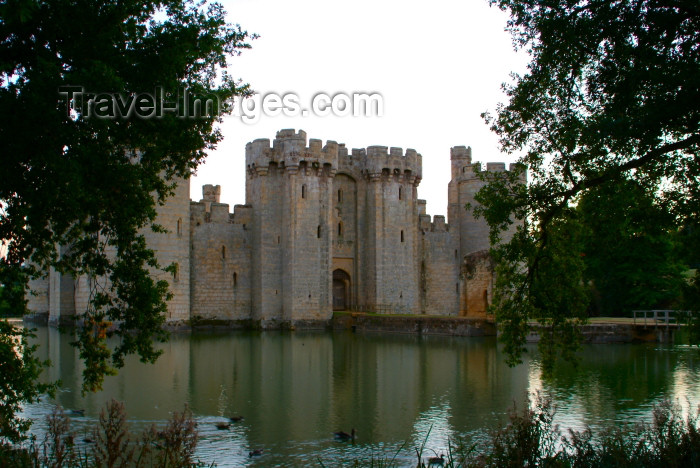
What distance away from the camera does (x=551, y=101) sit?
34.8ft

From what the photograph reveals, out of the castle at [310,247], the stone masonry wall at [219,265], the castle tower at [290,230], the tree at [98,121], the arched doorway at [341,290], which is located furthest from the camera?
the arched doorway at [341,290]

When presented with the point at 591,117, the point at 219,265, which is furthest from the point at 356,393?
the point at 219,265

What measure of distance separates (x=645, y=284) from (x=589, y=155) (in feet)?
96.6

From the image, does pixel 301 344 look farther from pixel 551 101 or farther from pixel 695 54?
pixel 695 54

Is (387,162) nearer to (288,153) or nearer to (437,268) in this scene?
(288,153)

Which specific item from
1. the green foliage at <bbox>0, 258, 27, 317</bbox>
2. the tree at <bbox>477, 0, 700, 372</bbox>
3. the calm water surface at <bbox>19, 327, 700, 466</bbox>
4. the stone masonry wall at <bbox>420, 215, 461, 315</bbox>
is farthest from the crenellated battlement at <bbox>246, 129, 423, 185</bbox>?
the green foliage at <bbox>0, 258, 27, 317</bbox>

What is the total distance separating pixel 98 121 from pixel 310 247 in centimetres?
2781

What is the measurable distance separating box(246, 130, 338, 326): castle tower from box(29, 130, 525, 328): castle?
2.0 inches

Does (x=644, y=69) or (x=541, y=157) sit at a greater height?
(x=644, y=69)

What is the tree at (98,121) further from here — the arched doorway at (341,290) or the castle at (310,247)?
the arched doorway at (341,290)

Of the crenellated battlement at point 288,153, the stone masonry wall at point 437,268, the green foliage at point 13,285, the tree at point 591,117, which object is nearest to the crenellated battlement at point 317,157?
the crenellated battlement at point 288,153

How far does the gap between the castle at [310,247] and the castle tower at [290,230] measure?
5 centimetres

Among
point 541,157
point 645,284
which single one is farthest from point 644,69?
point 645,284

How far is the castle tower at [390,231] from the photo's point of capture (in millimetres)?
38531
